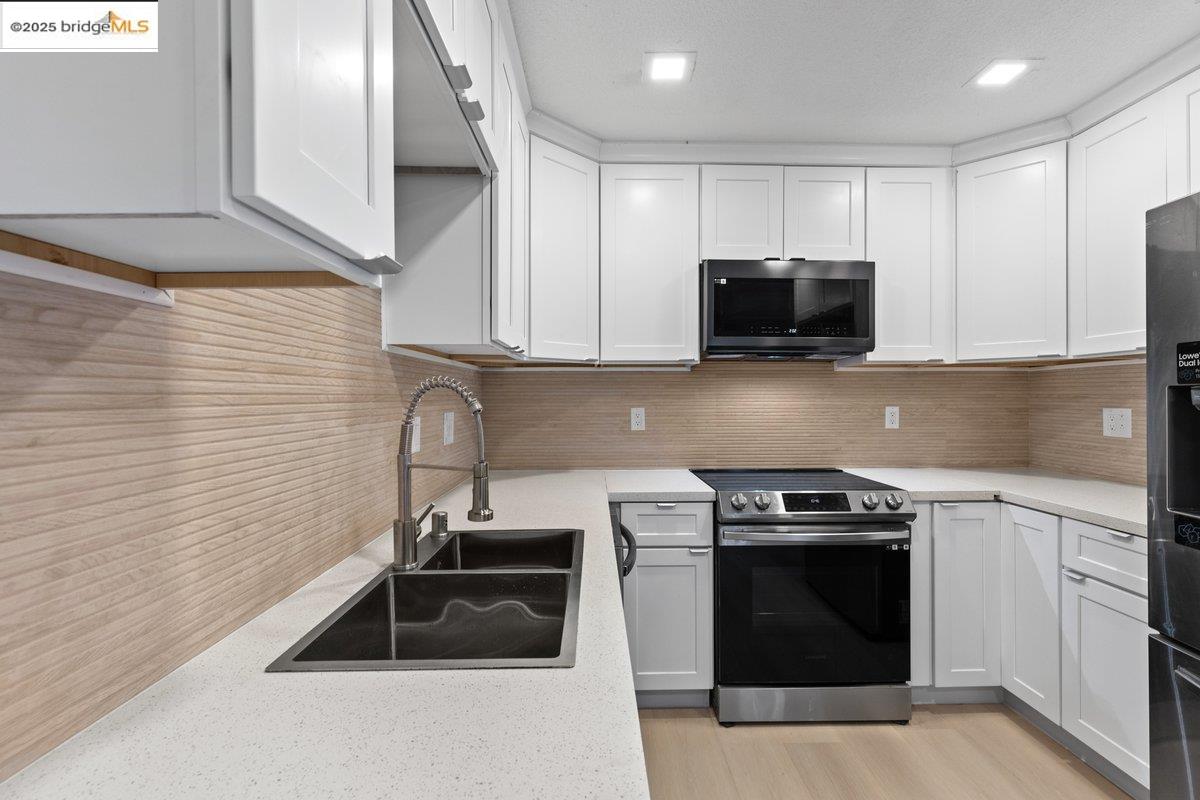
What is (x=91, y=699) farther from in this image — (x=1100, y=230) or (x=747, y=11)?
(x=1100, y=230)

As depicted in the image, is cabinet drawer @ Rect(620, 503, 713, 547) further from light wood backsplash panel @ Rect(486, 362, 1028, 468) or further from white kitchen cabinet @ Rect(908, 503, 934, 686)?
white kitchen cabinet @ Rect(908, 503, 934, 686)

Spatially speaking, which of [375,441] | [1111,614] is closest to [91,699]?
[375,441]

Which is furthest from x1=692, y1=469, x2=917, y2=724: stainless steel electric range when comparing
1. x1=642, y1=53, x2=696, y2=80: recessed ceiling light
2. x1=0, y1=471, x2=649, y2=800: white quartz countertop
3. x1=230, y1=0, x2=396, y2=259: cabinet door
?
x1=230, y1=0, x2=396, y2=259: cabinet door

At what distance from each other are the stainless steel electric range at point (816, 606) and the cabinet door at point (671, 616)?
0.09m

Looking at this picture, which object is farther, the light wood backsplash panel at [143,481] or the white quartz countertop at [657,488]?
the white quartz countertop at [657,488]

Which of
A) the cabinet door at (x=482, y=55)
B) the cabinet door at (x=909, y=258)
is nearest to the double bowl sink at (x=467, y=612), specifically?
the cabinet door at (x=482, y=55)

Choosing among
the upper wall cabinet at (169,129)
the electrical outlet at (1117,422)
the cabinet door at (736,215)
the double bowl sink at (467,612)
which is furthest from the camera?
the cabinet door at (736,215)

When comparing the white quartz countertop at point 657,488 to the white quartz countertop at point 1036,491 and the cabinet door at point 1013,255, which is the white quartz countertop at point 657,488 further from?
the cabinet door at point 1013,255

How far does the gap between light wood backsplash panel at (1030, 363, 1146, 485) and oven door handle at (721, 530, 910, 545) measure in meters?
1.09

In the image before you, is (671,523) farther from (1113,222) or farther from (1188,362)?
(1113,222)

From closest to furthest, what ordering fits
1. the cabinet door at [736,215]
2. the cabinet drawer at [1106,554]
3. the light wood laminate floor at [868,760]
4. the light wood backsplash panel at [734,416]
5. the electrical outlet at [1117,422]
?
the cabinet drawer at [1106,554], the light wood laminate floor at [868,760], the electrical outlet at [1117,422], the cabinet door at [736,215], the light wood backsplash panel at [734,416]

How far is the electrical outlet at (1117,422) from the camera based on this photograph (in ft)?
7.55

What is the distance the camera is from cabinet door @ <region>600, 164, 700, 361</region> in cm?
250

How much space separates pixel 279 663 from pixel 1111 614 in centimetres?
227
